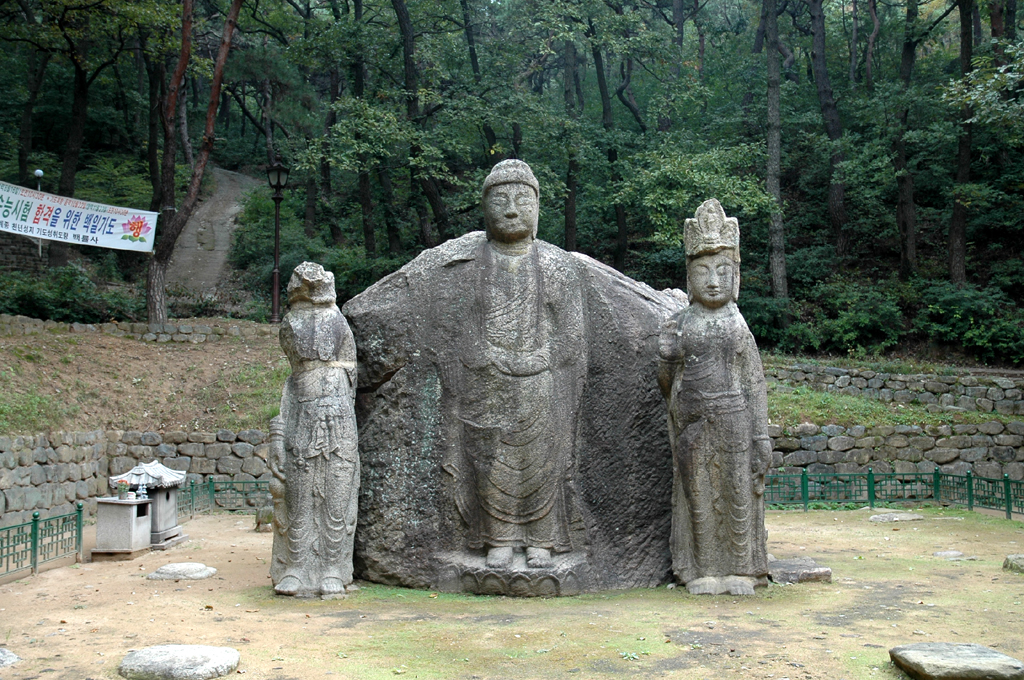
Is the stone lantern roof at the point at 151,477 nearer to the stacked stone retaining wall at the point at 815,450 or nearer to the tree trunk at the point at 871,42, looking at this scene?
the stacked stone retaining wall at the point at 815,450

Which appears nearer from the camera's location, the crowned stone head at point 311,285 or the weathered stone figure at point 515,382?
the weathered stone figure at point 515,382

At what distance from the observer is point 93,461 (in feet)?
48.5

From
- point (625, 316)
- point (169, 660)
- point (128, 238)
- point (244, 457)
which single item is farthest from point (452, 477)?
point (128, 238)

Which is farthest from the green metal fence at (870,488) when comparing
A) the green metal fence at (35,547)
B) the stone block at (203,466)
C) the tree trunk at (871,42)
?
the tree trunk at (871,42)

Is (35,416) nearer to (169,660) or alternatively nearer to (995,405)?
(169,660)

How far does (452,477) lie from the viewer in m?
8.05

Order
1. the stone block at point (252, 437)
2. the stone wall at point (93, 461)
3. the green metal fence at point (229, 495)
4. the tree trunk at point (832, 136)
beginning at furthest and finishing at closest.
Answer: the tree trunk at point (832, 136)
the stone block at point (252, 437)
the green metal fence at point (229, 495)
the stone wall at point (93, 461)

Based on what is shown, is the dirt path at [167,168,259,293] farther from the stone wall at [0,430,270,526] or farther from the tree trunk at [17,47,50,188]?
the stone wall at [0,430,270,526]

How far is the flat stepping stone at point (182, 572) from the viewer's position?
8539mm

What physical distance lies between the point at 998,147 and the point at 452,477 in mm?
22061

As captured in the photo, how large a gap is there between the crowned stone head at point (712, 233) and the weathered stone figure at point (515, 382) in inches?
50.4

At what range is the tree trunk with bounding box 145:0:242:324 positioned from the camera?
17281mm

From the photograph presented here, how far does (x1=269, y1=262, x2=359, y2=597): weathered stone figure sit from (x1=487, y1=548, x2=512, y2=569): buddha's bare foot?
4.22 ft

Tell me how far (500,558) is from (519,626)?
1.23 metres
